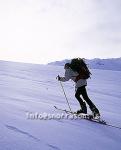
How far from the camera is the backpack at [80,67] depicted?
7.48 m

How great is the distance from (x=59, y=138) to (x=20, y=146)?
1.04 m

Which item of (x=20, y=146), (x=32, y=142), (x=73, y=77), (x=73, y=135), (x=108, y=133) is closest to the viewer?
(x=20, y=146)

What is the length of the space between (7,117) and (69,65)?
249 cm

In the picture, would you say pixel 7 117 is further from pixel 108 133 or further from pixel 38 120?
pixel 108 133

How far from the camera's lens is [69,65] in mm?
7566

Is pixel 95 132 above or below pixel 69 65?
below

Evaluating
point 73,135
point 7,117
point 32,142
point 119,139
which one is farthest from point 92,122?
point 32,142

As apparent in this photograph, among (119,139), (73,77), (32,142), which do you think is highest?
(73,77)

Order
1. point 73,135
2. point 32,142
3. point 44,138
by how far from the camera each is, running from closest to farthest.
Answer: point 32,142 → point 44,138 → point 73,135

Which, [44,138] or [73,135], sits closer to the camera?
[44,138]

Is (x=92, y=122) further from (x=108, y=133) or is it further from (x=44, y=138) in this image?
(x=44, y=138)

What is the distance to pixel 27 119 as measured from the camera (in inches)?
238

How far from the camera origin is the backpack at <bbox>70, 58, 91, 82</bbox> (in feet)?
24.5

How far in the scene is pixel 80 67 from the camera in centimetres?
751
